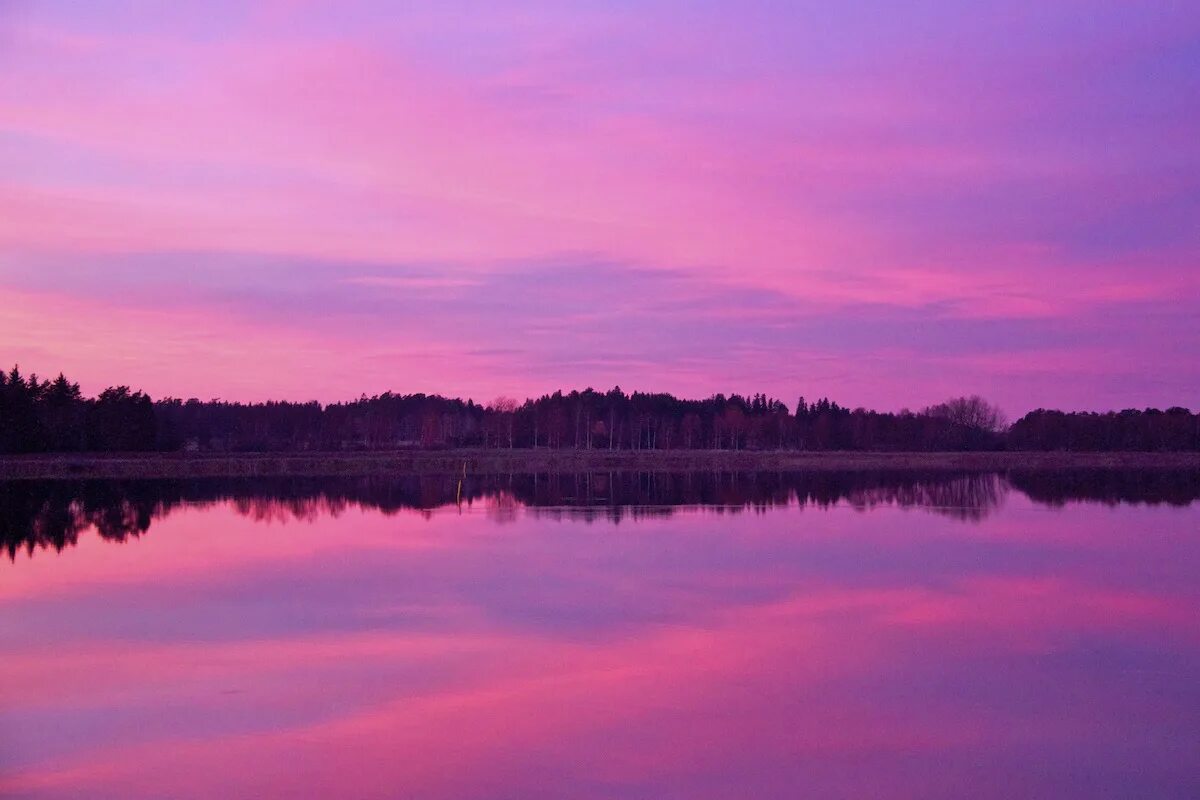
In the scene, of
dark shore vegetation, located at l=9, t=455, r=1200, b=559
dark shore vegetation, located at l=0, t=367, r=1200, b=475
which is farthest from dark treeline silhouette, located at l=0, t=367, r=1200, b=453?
dark shore vegetation, located at l=9, t=455, r=1200, b=559

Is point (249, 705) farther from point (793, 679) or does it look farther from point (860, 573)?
point (860, 573)

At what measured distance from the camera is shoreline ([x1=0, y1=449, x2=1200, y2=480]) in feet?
202

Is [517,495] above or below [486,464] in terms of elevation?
below

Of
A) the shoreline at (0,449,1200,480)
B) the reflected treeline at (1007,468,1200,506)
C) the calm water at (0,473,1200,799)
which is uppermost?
the shoreline at (0,449,1200,480)

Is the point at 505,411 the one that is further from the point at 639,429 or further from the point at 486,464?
the point at 486,464

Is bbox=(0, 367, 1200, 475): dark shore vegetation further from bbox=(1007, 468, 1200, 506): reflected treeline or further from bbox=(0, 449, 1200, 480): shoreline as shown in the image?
bbox=(1007, 468, 1200, 506): reflected treeline

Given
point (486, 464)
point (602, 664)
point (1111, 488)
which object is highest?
point (486, 464)

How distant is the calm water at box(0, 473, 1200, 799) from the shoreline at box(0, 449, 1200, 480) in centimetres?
3653

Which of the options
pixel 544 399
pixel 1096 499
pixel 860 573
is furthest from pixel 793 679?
pixel 544 399

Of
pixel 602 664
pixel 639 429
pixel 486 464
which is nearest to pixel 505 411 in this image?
pixel 639 429

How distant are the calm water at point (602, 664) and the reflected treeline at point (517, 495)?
4724mm

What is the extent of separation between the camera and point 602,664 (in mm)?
12398

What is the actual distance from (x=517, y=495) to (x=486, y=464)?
33742 millimetres

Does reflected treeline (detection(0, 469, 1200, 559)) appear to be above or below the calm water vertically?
above
